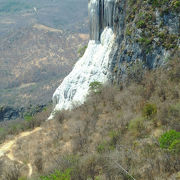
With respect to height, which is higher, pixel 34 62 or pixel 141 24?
pixel 141 24

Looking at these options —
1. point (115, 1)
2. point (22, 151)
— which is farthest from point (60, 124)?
point (115, 1)

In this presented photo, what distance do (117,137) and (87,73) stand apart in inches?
489

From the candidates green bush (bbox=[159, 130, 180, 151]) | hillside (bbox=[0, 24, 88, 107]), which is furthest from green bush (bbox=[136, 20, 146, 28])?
hillside (bbox=[0, 24, 88, 107])

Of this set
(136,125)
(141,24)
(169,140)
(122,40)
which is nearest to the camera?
(169,140)

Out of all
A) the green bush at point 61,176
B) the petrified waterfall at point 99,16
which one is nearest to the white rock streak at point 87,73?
the petrified waterfall at point 99,16

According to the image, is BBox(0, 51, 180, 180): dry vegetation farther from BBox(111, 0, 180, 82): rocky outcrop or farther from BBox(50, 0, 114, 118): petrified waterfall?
BBox(50, 0, 114, 118): petrified waterfall

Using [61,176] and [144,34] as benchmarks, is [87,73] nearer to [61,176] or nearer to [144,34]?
[144,34]

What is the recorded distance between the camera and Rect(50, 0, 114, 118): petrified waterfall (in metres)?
21.3

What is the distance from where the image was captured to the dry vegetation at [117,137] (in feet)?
26.1

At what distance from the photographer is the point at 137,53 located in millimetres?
17391

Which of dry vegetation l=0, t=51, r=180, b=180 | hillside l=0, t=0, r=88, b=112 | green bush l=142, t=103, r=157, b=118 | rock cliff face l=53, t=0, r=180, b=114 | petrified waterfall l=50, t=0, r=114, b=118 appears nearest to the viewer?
dry vegetation l=0, t=51, r=180, b=180

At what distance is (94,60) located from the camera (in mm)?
23281

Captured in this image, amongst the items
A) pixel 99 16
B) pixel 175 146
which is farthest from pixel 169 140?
pixel 99 16

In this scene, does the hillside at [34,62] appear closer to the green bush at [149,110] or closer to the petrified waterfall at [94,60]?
the petrified waterfall at [94,60]
